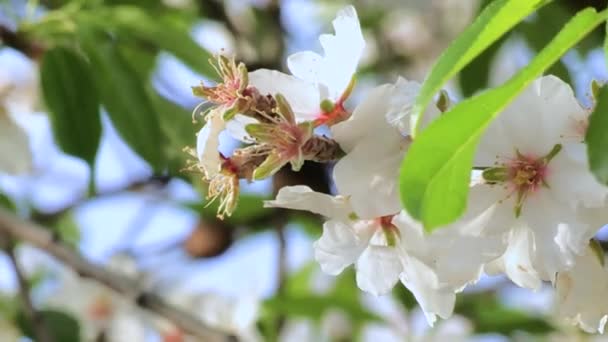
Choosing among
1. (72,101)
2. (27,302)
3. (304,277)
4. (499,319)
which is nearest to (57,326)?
(27,302)

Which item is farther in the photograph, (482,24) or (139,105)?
(139,105)

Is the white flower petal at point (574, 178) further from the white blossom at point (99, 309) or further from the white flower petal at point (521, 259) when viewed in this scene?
the white blossom at point (99, 309)

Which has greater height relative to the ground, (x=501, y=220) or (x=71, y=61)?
(x=501, y=220)

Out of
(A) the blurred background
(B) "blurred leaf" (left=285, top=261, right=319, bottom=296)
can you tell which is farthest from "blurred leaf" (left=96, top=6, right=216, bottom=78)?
(B) "blurred leaf" (left=285, top=261, right=319, bottom=296)

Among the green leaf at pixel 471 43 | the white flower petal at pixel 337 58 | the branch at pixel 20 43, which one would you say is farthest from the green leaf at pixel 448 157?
the branch at pixel 20 43

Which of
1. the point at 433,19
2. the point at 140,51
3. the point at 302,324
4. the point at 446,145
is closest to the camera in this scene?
the point at 446,145

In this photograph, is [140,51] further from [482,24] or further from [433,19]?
[433,19]

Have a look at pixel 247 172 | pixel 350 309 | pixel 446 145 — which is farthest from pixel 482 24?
pixel 350 309
